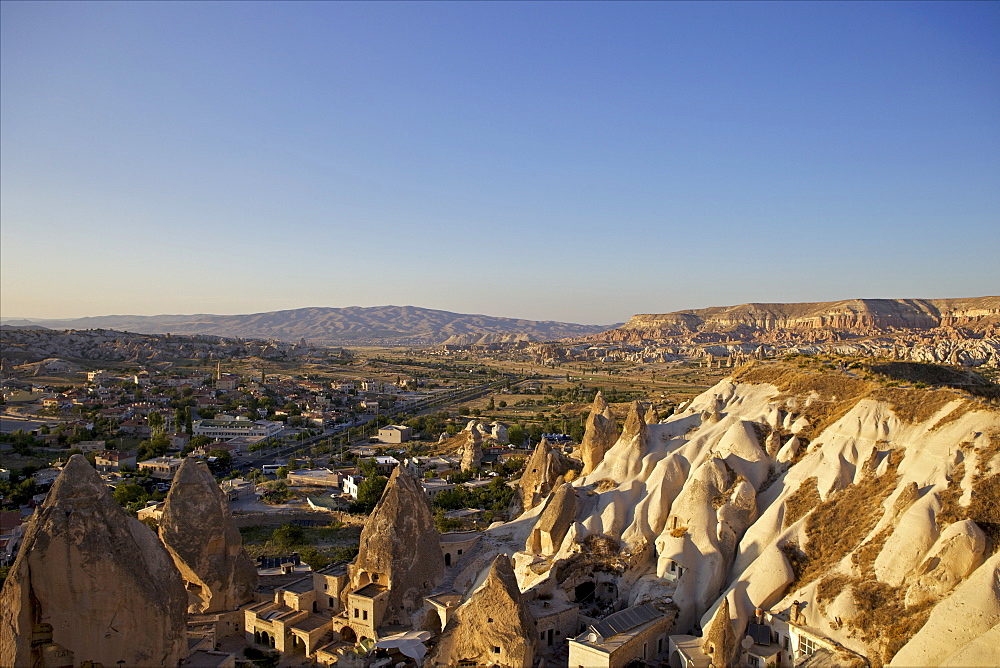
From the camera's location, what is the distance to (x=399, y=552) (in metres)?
20.5

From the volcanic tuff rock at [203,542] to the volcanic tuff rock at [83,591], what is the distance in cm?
618

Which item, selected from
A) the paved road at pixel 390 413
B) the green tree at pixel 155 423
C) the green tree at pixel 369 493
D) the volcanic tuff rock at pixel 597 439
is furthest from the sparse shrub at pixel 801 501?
the green tree at pixel 155 423

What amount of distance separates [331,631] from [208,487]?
5.86 meters

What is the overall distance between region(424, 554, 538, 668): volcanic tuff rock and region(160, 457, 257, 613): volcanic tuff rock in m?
7.86

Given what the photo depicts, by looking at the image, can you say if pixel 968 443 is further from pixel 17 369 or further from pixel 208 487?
pixel 17 369

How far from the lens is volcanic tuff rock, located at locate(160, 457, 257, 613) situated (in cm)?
2028

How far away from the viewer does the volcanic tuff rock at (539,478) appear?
2838 centimetres

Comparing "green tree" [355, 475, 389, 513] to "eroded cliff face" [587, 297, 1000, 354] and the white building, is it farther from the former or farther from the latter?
"eroded cliff face" [587, 297, 1000, 354]

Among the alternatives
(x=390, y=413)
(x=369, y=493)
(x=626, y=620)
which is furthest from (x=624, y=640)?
(x=390, y=413)

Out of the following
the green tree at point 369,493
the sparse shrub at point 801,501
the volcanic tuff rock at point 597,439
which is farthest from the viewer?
the green tree at point 369,493

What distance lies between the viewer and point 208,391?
8206cm

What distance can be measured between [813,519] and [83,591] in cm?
1833

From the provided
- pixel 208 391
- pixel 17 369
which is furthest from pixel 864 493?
pixel 17 369

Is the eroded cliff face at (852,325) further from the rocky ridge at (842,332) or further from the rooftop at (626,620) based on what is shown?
the rooftop at (626,620)
